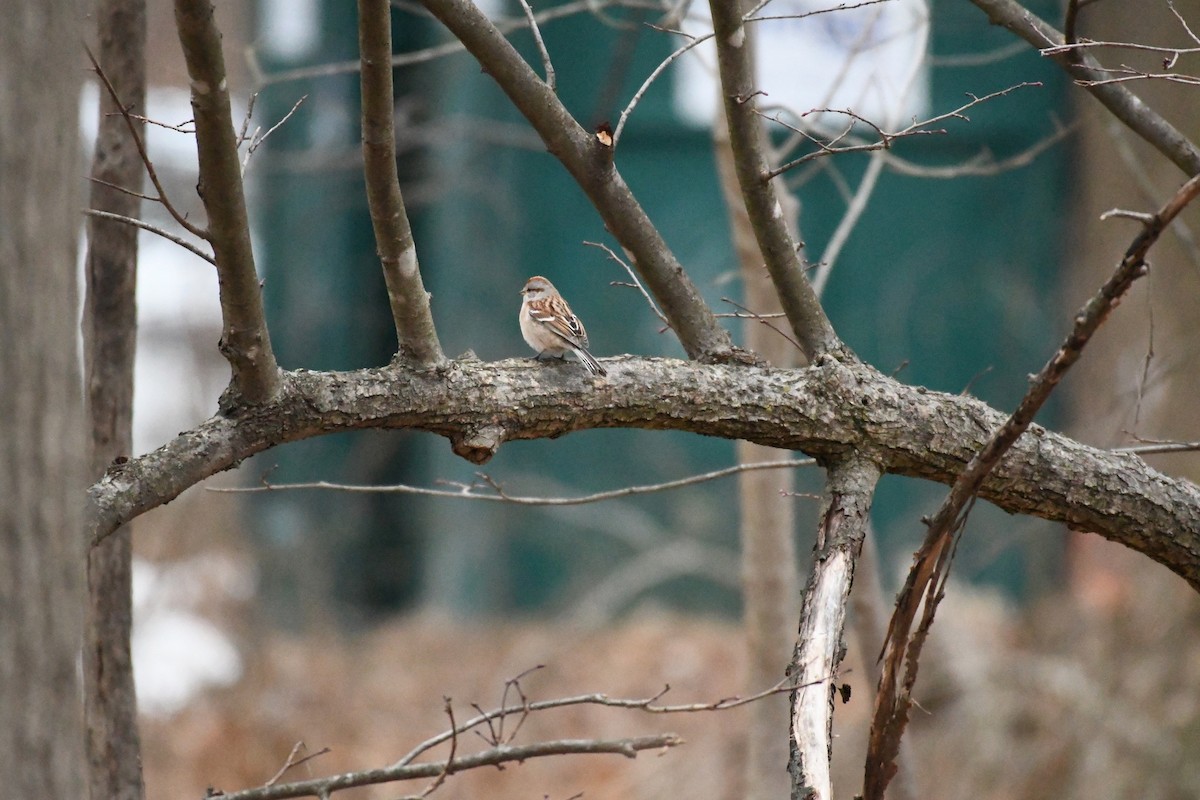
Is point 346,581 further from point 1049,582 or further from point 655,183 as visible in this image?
point 1049,582

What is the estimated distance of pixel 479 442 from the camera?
2.79 metres

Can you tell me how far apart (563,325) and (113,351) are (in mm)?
1529

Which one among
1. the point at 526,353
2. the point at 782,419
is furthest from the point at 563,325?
the point at 526,353

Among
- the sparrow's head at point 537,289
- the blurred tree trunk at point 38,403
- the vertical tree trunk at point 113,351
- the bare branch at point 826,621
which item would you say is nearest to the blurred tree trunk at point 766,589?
the sparrow's head at point 537,289

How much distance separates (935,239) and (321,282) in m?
5.71

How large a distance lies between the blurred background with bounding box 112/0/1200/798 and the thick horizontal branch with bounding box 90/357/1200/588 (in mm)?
5057

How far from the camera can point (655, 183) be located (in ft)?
33.9

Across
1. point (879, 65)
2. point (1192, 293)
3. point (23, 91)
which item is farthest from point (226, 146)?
point (1192, 293)

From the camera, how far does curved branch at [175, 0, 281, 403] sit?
2.30m

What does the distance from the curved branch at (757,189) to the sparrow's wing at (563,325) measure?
2.81 feet

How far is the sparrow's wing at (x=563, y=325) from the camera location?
405 centimetres

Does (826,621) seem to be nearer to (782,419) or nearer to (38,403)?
(782,419)

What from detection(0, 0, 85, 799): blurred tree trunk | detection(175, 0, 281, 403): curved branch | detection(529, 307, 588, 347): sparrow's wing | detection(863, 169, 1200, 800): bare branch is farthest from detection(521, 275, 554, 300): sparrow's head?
detection(0, 0, 85, 799): blurred tree trunk

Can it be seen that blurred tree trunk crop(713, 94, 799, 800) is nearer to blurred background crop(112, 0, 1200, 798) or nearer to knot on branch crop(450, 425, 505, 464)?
knot on branch crop(450, 425, 505, 464)
